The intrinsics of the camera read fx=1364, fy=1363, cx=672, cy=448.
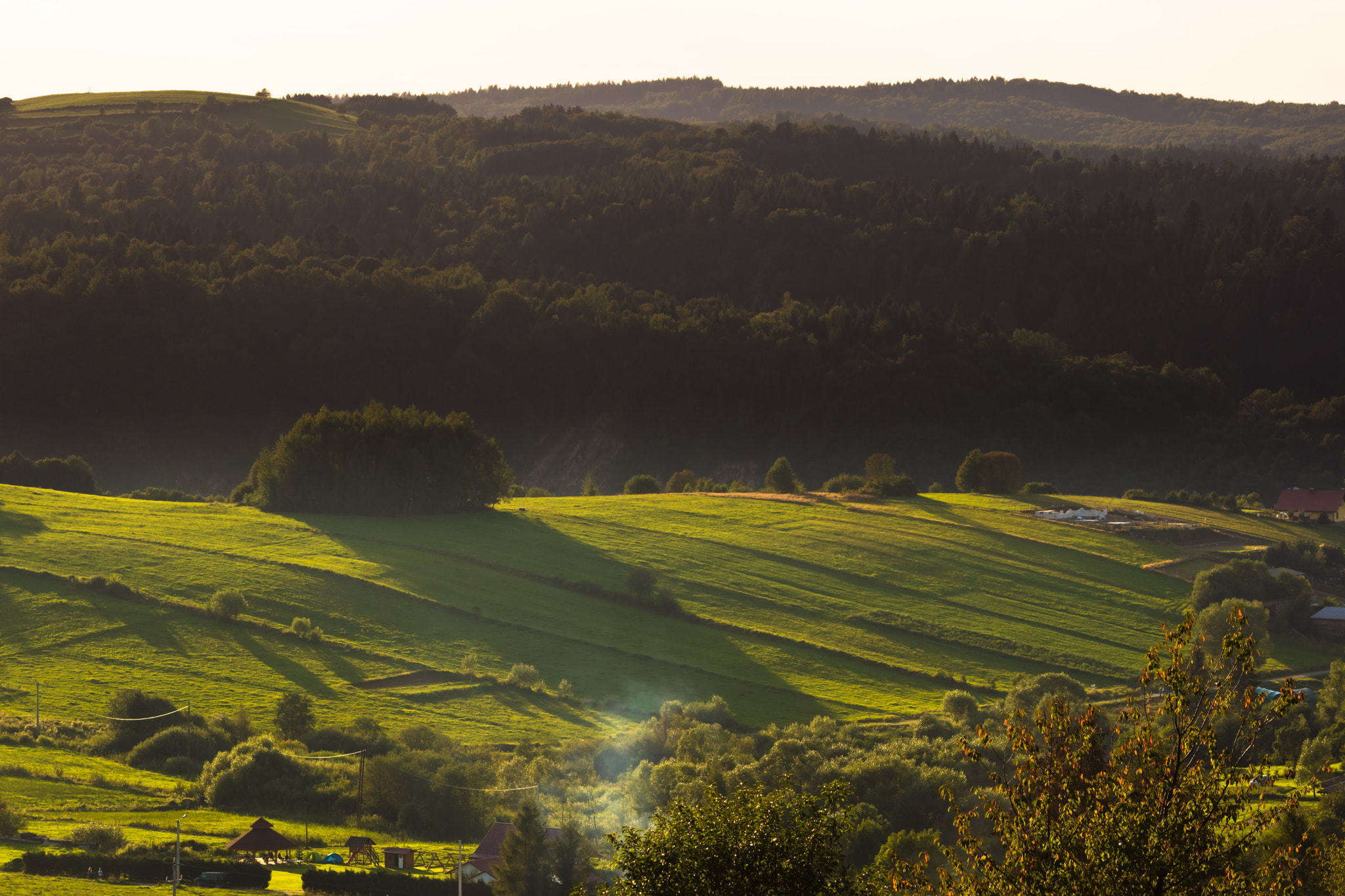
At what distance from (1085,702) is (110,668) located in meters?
41.5

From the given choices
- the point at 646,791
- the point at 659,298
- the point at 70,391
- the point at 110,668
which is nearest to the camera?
the point at 646,791

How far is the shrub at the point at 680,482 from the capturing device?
113500 millimetres

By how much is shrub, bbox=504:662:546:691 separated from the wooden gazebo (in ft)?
67.4

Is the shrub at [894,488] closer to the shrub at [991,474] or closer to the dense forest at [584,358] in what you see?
the shrub at [991,474]

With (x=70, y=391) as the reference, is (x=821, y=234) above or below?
above

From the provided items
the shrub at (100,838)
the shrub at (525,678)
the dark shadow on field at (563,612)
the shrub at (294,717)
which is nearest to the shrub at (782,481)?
the dark shadow on field at (563,612)

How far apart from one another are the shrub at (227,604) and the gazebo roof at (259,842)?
26.1m

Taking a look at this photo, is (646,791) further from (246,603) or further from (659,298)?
(659,298)

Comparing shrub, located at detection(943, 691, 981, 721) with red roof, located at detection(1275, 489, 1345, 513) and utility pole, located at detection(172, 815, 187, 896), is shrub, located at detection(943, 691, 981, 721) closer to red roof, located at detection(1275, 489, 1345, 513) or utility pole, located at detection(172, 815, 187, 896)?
utility pole, located at detection(172, 815, 187, 896)

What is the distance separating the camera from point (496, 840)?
4056cm

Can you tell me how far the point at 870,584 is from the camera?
78.8 meters

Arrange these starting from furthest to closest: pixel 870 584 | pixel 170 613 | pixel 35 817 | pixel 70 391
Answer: pixel 70 391 < pixel 870 584 < pixel 170 613 < pixel 35 817

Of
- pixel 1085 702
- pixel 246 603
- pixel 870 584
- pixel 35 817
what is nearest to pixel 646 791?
pixel 35 817

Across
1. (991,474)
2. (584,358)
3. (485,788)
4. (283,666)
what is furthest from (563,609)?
(584,358)
